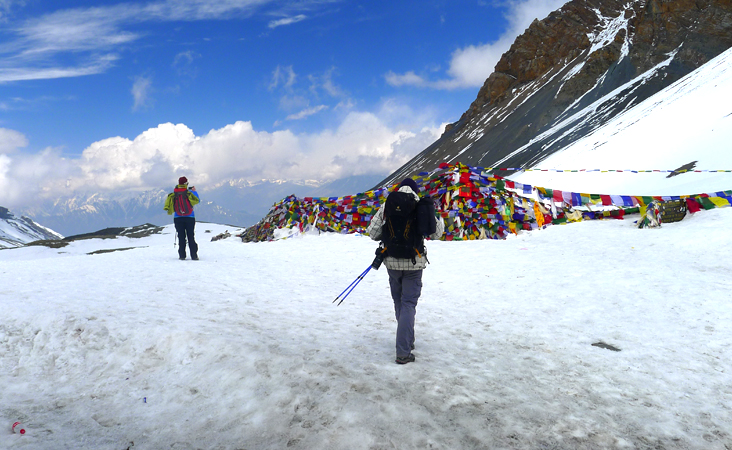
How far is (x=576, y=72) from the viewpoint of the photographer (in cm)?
8300

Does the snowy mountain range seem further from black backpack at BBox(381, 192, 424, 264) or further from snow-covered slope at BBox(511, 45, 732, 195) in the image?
black backpack at BBox(381, 192, 424, 264)

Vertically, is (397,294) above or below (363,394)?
above

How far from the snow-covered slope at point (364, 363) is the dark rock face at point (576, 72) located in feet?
162

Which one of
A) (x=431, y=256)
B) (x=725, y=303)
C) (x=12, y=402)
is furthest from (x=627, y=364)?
(x=431, y=256)

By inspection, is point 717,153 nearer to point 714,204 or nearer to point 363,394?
point 714,204

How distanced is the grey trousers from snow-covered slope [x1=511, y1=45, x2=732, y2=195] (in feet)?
47.9

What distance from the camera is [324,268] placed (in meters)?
11.7

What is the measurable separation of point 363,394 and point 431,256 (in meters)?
9.19

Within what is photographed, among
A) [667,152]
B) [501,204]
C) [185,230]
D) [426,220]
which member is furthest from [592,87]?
[426,220]

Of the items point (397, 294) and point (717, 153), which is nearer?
point (397, 294)

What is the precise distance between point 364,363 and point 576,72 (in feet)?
311

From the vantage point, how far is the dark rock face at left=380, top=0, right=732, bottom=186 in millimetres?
65438

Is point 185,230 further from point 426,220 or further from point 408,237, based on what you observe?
point 426,220

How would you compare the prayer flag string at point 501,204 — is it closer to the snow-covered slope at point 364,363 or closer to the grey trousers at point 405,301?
the snow-covered slope at point 364,363
